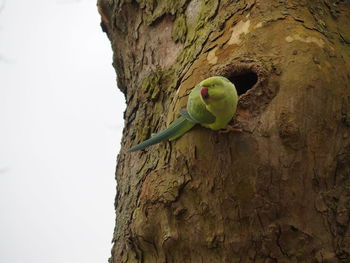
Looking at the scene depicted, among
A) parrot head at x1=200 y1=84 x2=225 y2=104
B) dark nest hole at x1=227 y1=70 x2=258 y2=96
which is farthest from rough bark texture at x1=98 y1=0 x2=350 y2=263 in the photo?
parrot head at x1=200 y1=84 x2=225 y2=104

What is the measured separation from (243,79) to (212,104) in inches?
14.4

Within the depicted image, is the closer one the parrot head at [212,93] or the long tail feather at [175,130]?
the parrot head at [212,93]

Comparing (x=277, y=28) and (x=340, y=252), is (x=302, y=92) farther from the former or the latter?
(x=340, y=252)

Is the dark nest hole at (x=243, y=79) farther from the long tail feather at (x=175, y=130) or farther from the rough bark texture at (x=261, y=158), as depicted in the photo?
the long tail feather at (x=175, y=130)

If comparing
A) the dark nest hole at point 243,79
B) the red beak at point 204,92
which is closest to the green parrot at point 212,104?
the red beak at point 204,92

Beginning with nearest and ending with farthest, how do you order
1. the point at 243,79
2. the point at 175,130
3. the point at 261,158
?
1. the point at 261,158
2. the point at 175,130
3. the point at 243,79

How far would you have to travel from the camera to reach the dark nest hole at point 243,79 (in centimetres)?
161

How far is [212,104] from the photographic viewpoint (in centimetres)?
147

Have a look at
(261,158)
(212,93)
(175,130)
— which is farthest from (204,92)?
(261,158)

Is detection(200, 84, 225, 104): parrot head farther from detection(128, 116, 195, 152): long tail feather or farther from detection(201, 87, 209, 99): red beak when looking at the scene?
detection(128, 116, 195, 152): long tail feather

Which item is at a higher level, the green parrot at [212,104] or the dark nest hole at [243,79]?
the dark nest hole at [243,79]

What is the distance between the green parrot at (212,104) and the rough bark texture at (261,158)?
63 millimetres

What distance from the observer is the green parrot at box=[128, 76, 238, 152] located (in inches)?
56.7

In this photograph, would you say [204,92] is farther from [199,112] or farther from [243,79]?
[243,79]
